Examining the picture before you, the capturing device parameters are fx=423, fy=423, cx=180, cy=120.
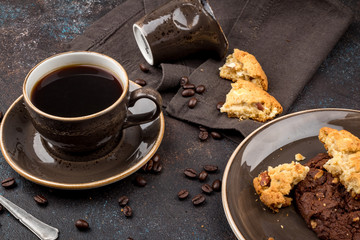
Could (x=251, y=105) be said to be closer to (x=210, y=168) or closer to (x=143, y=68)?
(x=210, y=168)

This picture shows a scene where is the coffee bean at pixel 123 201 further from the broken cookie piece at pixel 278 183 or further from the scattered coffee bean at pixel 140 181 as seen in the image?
the broken cookie piece at pixel 278 183

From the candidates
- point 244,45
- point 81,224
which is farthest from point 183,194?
point 244,45

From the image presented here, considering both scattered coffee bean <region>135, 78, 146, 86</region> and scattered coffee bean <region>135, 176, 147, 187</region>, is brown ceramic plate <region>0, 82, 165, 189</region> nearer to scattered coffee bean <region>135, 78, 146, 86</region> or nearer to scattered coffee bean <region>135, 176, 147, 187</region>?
scattered coffee bean <region>135, 176, 147, 187</region>

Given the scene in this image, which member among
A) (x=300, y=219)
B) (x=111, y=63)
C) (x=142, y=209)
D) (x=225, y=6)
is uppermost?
(x=111, y=63)

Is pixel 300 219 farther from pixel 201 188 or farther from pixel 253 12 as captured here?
pixel 253 12

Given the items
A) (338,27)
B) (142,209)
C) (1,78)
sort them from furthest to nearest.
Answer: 1. (338,27)
2. (1,78)
3. (142,209)

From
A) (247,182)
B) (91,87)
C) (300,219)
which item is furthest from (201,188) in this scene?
(91,87)

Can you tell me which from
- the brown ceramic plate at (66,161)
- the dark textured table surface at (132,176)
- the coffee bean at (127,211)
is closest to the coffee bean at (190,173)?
the dark textured table surface at (132,176)
